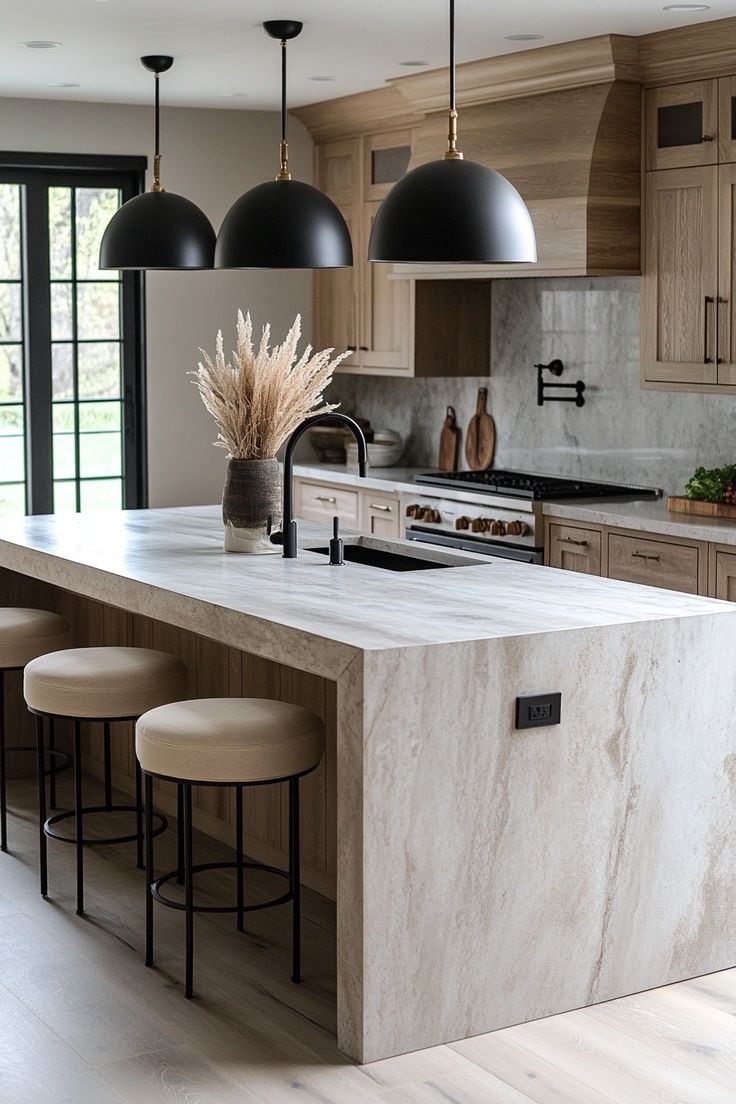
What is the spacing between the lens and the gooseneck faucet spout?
4.16 metres

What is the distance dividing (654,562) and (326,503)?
230cm

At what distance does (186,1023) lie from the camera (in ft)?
11.1

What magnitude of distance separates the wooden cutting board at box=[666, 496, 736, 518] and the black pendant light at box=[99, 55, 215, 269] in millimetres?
1958

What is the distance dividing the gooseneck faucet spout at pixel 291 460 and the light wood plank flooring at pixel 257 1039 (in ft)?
3.54

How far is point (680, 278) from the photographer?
5.67 metres

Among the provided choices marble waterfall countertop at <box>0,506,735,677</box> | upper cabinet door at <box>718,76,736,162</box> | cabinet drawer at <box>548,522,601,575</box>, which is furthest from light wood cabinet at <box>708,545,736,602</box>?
upper cabinet door at <box>718,76,736,162</box>

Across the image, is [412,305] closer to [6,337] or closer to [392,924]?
[6,337]

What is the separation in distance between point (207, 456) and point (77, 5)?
2924 mm

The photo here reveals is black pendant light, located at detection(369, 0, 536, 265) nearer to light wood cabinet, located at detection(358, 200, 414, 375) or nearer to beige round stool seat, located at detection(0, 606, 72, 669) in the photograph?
beige round stool seat, located at detection(0, 606, 72, 669)

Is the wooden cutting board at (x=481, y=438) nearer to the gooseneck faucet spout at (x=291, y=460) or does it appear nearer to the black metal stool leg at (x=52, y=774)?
→ the black metal stool leg at (x=52, y=774)

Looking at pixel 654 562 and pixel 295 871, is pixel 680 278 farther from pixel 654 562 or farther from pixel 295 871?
pixel 295 871

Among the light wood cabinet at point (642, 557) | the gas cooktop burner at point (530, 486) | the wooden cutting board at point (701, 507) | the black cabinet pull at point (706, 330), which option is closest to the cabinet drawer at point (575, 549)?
the light wood cabinet at point (642, 557)

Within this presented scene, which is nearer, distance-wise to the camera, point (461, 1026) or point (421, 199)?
point (461, 1026)

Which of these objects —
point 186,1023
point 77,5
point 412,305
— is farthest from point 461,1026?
point 412,305
